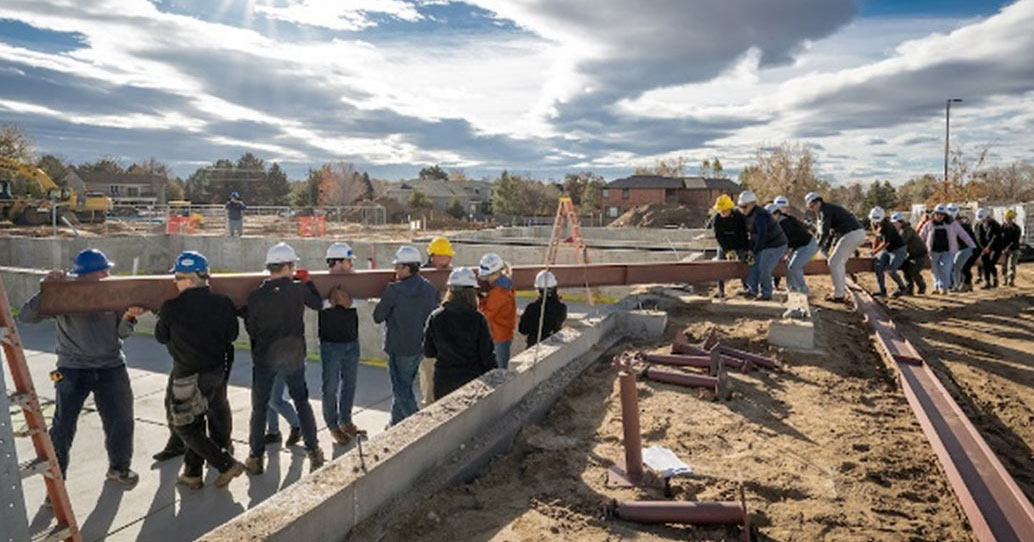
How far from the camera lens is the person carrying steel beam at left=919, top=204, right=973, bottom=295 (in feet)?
36.0

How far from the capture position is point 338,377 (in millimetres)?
5949

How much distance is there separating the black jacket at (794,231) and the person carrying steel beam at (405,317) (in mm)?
5381

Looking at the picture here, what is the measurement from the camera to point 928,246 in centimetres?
1124

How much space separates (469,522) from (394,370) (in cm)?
252

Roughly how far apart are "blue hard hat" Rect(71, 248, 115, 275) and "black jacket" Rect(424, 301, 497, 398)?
2.55m

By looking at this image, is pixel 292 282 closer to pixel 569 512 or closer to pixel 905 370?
pixel 569 512

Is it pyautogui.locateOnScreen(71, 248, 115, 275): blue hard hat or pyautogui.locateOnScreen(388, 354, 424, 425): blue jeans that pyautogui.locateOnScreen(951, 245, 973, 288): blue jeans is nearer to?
pyautogui.locateOnScreen(388, 354, 424, 425): blue jeans

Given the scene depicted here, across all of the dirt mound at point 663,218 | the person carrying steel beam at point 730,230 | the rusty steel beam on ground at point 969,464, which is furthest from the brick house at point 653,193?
the rusty steel beam on ground at point 969,464

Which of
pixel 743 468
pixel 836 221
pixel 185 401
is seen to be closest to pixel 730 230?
pixel 836 221

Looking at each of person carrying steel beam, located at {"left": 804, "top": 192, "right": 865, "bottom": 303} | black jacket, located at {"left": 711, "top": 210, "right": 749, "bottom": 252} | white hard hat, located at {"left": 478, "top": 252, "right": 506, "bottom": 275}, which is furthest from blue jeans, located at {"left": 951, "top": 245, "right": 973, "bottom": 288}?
white hard hat, located at {"left": 478, "top": 252, "right": 506, "bottom": 275}

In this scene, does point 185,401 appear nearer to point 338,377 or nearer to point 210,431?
point 210,431

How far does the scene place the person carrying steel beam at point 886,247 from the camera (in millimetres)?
10469

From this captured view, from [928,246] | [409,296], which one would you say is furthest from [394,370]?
[928,246]

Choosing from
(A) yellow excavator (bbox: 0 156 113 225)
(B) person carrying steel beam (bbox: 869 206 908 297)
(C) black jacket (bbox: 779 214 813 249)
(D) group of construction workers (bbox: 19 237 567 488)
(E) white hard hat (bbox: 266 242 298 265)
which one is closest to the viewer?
(D) group of construction workers (bbox: 19 237 567 488)
